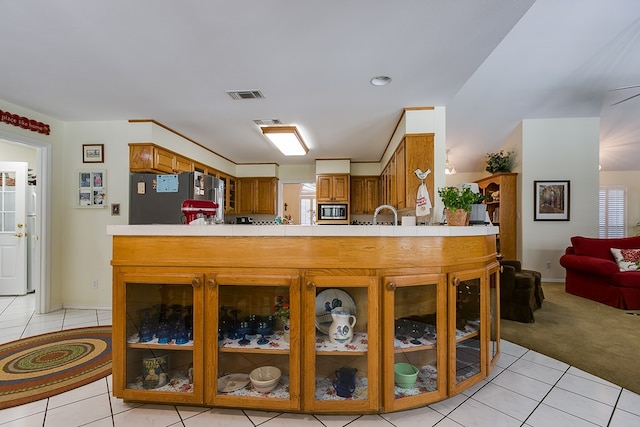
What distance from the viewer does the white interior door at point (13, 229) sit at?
4391mm

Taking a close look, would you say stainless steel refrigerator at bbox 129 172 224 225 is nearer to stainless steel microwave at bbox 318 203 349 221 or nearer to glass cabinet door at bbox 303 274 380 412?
glass cabinet door at bbox 303 274 380 412

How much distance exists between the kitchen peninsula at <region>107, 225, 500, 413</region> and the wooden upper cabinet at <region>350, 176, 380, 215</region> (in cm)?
423

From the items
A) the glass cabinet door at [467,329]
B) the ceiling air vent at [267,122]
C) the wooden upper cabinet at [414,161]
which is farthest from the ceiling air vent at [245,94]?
the glass cabinet door at [467,329]

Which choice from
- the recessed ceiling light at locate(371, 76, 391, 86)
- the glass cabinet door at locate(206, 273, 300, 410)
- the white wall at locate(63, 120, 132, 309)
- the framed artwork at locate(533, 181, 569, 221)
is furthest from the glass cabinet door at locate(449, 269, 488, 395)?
the framed artwork at locate(533, 181, 569, 221)

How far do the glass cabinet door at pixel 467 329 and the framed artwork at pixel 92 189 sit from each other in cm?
411

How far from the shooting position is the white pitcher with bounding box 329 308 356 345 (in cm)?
167

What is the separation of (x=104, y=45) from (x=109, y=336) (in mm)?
2597

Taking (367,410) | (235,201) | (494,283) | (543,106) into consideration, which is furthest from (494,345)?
(235,201)

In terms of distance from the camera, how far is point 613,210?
7.04 metres

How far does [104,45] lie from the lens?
2.14m

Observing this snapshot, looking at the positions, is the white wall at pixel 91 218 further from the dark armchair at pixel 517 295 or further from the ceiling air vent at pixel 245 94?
the dark armchair at pixel 517 295

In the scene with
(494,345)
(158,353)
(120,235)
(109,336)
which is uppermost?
(120,235)

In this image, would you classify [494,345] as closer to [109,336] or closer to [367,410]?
[367,410]

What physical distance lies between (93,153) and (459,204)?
4.32 metres
